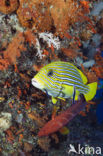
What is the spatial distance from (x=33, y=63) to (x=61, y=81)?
5.92 ft

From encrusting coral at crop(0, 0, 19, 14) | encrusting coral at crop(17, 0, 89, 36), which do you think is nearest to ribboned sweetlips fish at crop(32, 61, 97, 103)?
encrusting coral at crop(17, 0, 89, 36)

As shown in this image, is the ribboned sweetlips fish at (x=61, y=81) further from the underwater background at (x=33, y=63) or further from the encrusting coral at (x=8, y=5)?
the encrusting coral at (x=8, y=5)

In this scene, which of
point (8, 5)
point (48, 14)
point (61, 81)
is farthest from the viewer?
point (48, 14)

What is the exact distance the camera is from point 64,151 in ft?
12.0

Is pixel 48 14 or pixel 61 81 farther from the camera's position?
pixel 48 14

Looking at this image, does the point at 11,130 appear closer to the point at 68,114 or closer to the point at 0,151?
the point at 0,151

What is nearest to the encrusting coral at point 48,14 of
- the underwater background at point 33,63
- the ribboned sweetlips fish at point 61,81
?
the underwater background at point 33,63

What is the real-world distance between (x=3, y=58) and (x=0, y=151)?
6.50 feet

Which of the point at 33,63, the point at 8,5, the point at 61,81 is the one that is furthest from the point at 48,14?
the point at 61,81

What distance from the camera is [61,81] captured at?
183cm

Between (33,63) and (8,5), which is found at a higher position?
(8,5)

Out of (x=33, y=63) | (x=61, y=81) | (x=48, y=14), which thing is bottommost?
(x=61, y=81)

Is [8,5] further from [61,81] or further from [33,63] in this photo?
[61,81]

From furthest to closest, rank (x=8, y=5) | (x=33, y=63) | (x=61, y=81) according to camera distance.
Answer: (x=33, y=63), (x=8, y=5), (x=61, y=81)
